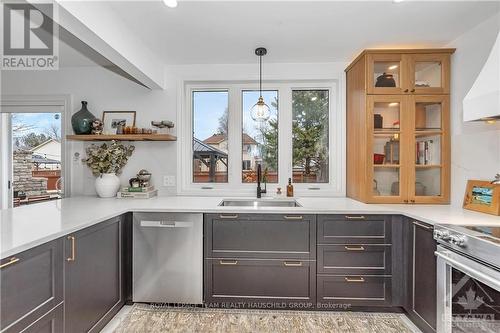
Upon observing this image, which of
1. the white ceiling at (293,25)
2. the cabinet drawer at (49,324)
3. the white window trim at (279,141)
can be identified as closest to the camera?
the cabinet drawer at (49,324)

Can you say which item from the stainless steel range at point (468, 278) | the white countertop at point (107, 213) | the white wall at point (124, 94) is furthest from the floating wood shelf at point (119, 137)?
the stainless steel range at point (468, 278)

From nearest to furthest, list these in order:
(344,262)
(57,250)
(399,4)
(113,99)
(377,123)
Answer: (57,250), (399,4), (344,262), (377,123), (113,99)

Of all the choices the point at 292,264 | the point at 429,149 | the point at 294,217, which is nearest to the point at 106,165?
the point at 294,217

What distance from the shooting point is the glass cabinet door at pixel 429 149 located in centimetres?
248

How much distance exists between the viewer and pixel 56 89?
3.08m

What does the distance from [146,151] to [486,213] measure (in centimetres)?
320

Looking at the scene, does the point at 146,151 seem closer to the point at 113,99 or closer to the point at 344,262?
the point at 113,99

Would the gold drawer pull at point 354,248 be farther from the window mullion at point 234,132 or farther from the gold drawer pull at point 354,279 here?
the window mullion at point 234,132

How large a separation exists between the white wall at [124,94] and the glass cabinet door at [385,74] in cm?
139

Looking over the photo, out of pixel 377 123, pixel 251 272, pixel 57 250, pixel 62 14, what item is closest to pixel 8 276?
pixel 57 250

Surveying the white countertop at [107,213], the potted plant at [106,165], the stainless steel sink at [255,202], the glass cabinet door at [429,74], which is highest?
the glass cabinet door at [429,74]

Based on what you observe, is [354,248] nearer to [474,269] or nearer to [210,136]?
[474,269]

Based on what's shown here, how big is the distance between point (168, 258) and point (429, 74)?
2934 mm

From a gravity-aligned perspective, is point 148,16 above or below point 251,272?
above
